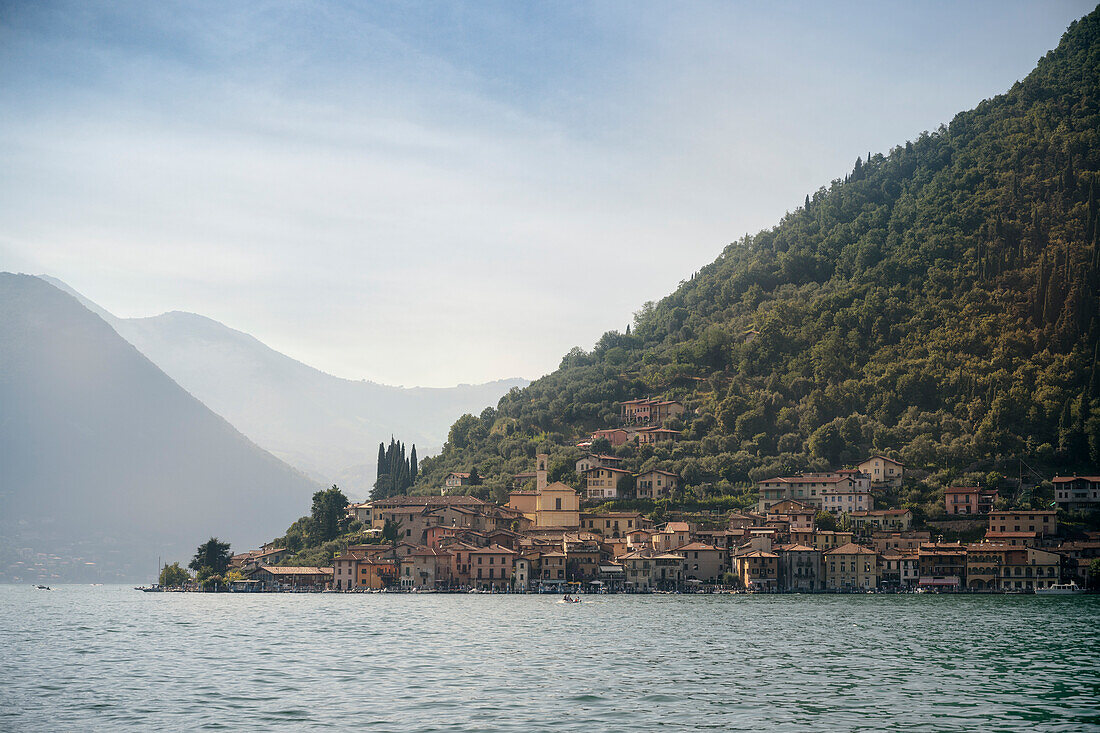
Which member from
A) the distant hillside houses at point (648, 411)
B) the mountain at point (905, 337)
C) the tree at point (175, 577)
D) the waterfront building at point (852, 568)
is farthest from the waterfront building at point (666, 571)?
the tree at point (175, 577)

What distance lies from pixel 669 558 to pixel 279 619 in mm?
43470

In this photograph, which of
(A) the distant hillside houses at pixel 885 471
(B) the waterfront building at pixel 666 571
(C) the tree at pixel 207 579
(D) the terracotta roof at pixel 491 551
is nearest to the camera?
(B) the waterfront building at pixel 666 571

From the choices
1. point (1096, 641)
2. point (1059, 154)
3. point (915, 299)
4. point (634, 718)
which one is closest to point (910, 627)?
point (1096, 641)

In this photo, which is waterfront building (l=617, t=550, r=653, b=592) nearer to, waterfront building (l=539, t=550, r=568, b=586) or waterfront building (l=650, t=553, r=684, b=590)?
waterfront building (l=650, t=553, r=684, b=590)

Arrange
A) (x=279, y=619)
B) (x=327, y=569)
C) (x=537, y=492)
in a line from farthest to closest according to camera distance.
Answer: (x=537, y=492) → (x=327, y=569) → (x=279, y=619)

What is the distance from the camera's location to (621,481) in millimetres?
117125

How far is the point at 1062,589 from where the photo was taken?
8631 cm

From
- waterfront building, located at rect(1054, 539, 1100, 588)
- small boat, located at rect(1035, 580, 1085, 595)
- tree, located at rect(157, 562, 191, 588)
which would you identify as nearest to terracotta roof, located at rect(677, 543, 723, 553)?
small boat, located at rect(1035, 580, 1085, 595)

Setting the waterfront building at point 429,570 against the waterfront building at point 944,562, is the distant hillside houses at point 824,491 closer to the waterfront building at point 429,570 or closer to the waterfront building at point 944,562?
the waterfront building at point 944,562

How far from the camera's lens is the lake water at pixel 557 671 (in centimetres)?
2658

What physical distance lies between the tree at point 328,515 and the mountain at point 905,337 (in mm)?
17140

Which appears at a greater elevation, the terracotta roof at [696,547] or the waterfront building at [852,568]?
the terracotta roof at [696,547]

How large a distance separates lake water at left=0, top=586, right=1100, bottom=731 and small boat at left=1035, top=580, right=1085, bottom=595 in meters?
22.4

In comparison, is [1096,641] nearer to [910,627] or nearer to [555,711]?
[910,627]
